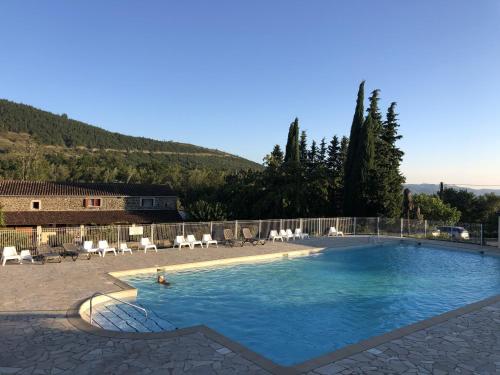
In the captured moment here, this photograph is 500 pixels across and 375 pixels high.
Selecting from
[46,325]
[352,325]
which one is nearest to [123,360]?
[46,325]

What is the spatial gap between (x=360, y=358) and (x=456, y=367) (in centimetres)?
140

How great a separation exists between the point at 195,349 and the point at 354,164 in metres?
27.2

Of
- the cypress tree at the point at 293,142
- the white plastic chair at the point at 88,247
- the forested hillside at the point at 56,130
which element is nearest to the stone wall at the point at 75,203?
the cypress tree at the point at 293,142

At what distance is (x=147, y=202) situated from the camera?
141 ft

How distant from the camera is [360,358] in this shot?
6164 mm

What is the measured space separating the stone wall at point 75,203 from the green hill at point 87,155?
83.5 feet

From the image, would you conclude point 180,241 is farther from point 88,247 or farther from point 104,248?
point 88,247

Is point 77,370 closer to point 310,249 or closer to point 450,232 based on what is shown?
point 310,249

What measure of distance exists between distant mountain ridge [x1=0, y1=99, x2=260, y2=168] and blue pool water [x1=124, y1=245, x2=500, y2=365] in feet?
281

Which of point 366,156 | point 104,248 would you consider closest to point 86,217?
point 104,248

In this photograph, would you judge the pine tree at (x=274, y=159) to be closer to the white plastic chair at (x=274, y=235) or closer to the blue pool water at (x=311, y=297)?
the white plastic chair at (x=274, y=235)

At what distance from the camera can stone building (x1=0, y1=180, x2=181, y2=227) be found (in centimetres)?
3662

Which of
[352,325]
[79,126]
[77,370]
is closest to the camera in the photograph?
[77,370]

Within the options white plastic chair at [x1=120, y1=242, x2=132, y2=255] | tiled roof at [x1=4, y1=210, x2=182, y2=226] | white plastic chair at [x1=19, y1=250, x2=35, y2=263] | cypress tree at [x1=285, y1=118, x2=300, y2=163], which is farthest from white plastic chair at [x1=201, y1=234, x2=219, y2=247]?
tiled roof at [x1=4, y1=210, x2=182, y2=226]
